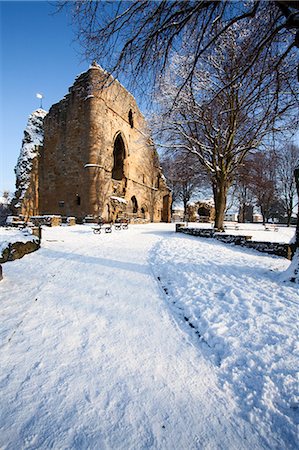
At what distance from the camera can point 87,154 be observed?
2097cm

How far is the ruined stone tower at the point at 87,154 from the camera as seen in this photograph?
21.0 metres

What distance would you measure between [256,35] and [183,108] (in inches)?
332

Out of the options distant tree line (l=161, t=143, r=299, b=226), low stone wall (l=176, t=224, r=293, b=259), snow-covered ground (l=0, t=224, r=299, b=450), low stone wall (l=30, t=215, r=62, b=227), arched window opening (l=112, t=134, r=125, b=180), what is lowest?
snow-covered ground (l=0, t=224, r=299, b=450)

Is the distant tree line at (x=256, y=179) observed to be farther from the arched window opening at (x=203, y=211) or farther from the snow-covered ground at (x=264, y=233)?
the snow-covered ground at (x=264, y=233)

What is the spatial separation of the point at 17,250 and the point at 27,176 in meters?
21.1

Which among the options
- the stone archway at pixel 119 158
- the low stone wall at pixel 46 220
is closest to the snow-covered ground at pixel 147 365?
the low stone wall at pixel 46 220

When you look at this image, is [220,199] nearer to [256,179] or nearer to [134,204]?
[256,179]

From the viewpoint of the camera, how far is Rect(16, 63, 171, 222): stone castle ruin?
827 inches

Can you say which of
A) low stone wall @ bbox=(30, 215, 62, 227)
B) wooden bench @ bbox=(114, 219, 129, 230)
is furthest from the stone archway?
low stone wall @ bbox=(30, 215, 62, 227)

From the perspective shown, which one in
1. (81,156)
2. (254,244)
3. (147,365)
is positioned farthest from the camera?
(81,156)

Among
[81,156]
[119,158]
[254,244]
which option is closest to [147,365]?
[254,244]

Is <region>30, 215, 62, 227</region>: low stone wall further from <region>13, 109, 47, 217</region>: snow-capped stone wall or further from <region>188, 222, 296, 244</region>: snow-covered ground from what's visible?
<region>188, 222, 296, 244</region>: snow-covered ground

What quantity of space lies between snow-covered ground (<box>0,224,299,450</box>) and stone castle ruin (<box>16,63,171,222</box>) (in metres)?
17.1

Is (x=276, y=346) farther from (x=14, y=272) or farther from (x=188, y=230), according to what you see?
(x=188, y=230)
